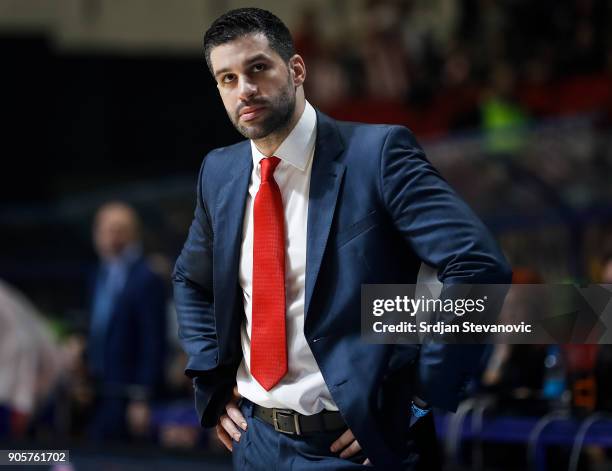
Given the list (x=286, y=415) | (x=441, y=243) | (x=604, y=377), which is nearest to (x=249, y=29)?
(x=441, y=243)

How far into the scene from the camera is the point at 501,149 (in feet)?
26.3

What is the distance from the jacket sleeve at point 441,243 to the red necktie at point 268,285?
29 cm

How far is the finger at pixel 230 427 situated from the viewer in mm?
3066

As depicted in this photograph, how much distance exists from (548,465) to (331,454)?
2364 mm

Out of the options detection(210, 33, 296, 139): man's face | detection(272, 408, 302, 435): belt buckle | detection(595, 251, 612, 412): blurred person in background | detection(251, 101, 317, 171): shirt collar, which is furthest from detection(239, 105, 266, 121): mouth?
detection(595, 251, 612, 412): blurred person in background

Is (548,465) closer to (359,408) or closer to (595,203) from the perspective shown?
(359,408)

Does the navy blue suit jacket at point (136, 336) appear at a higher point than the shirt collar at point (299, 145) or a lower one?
lower

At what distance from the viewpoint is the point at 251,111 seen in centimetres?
286

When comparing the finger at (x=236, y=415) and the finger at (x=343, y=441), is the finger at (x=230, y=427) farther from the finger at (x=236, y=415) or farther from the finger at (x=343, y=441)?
the finger at (x=343, y=441)

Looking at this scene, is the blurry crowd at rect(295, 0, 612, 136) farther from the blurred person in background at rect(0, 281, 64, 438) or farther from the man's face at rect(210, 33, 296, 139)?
the man's face at rect(210, 33, 296, 139)

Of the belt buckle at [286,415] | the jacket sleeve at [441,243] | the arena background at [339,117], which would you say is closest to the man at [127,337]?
the arena background at [339,117]

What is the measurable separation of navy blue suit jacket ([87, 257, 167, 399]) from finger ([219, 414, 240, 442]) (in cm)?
398

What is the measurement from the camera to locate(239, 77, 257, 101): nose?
284cm

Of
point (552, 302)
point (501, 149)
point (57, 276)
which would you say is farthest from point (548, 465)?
point (57, 276)
